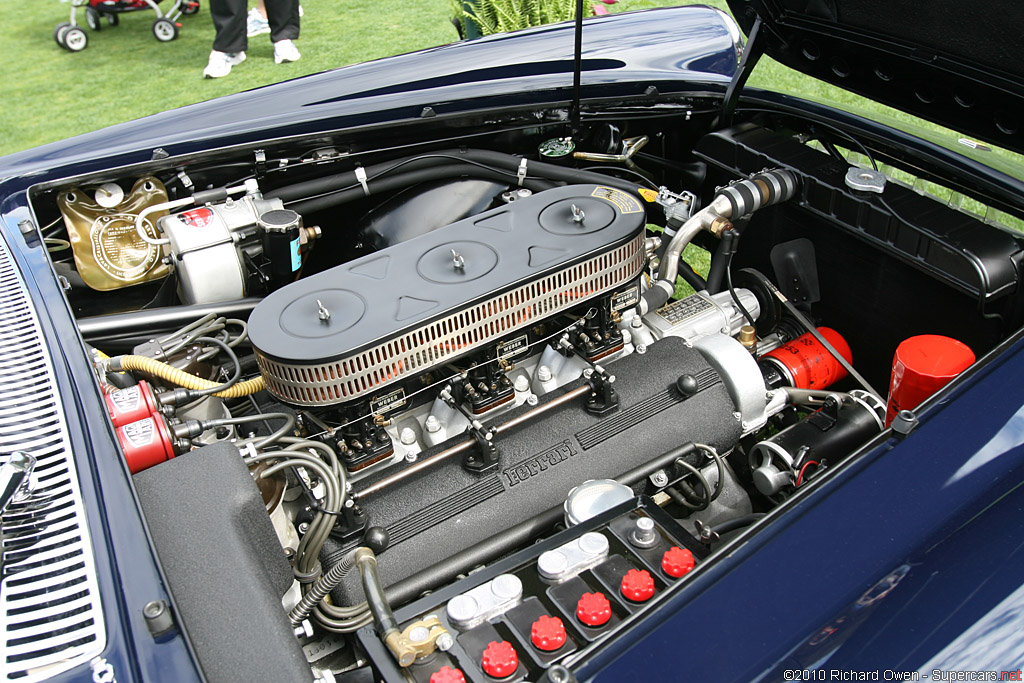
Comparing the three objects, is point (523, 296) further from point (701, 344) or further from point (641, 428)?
point (701, 344)

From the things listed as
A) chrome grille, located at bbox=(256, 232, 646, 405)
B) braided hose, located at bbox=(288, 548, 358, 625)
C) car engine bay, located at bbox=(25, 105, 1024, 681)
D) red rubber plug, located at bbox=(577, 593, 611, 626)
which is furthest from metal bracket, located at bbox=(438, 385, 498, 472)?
red rubber plug, located at bbox=(577, 593, 611, 626)

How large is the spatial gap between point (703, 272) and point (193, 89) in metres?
4.55

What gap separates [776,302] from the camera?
199 centimetres

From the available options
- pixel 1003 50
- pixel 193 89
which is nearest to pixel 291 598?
pixel 1003 50

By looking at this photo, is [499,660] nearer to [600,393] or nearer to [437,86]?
[600,393]

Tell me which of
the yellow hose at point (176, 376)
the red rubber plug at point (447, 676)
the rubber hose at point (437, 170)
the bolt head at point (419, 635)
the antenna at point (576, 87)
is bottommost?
the yellow hose at point (176, 376)

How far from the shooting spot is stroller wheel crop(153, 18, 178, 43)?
23.3 ft

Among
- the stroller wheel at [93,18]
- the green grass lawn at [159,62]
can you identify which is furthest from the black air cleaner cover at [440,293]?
the stroller wheel at [93,18]

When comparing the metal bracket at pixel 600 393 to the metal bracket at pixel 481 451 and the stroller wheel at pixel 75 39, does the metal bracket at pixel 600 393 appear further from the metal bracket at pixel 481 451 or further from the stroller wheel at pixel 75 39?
the stroller wheel at pixel 75 39

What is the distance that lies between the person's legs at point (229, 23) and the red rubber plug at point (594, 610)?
6.25 m

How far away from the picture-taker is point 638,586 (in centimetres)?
112

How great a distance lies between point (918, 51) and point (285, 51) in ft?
18.6

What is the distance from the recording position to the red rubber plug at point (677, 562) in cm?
114

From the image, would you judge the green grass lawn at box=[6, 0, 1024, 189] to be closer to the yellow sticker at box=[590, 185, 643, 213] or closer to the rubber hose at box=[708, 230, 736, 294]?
the rubber hose at box=[708, 230, 736, 294]
